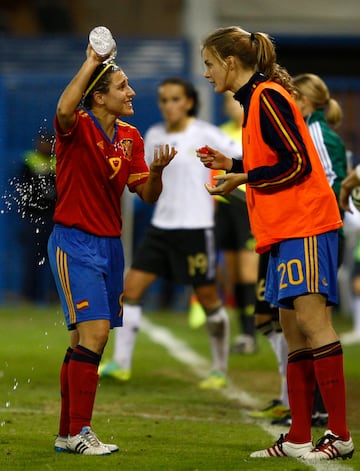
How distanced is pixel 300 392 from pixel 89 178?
150 centimetres

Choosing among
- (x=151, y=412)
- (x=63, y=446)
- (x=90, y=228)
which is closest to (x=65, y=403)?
(x=63, y=446)

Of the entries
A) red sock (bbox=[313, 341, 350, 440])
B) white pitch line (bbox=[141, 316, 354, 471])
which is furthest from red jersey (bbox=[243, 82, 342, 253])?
white pitch line (bbox=[141, 316, 354, 471])

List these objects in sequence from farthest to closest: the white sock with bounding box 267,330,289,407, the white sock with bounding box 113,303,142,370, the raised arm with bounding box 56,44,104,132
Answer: the white sock with bounding box 113,303,142,370 → the white sock with bounding box 267,330,289,407 → the raised arm with bounding box 56,44,104,132

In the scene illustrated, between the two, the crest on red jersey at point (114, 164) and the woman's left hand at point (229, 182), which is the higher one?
the crest on red jersey at point (114, 164)

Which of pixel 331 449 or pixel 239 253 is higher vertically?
pixel 239 253

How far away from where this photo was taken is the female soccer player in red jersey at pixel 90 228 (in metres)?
6.24

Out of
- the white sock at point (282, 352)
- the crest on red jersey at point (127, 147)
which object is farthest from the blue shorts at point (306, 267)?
the white sock at point (282, 352)

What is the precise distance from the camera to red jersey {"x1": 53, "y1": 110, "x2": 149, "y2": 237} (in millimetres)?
6332

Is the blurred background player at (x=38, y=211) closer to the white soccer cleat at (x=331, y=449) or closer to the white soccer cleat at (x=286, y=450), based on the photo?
the white soccer cleat at (x=286, y=450)

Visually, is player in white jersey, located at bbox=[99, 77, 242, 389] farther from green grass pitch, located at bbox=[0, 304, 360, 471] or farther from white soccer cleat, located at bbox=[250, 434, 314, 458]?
white soccer cleat, located at bbox=[250, 434, 314, 458]

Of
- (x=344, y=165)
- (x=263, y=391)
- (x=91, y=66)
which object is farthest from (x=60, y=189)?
(x=263, y=391)

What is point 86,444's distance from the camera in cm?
621

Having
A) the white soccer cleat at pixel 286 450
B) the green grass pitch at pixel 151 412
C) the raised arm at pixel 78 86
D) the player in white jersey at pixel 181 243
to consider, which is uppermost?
the raised arm at pixel 78 86

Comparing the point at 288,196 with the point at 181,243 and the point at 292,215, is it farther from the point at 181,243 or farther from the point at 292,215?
the point at 181,243
